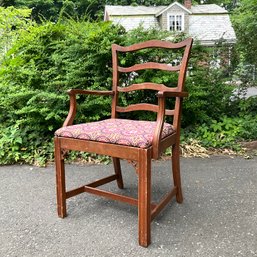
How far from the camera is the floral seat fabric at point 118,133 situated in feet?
4.46

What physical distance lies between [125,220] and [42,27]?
8.58 feet

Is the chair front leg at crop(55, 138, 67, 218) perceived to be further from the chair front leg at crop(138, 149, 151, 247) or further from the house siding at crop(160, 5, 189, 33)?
the house siding at crop(160, 5, 189, 33)

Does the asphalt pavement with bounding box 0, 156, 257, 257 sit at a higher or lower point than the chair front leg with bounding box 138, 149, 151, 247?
lower

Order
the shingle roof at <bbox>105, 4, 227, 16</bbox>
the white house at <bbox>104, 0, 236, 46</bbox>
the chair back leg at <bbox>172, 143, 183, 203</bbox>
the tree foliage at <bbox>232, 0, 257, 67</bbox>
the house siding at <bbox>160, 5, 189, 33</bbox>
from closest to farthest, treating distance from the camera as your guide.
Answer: the chair back leg at <bbox>172, 143, 183, 203</bbox>
the tree foliage at <bbox>232, 0, 257, 67</bbox>
the white house at <bbox>104, 0, 236, 46</bbox>
the house siding at <bbox>160, 5, 189, 33</bbox>
the shingle roof at <bbox>105, 4, 227, 16</bbox>

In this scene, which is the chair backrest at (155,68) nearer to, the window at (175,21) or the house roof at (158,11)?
the house roof at (158,11)

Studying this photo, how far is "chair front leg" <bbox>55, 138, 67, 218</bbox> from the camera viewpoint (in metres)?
1.64

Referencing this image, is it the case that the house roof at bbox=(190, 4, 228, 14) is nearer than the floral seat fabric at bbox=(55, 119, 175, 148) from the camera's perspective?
No

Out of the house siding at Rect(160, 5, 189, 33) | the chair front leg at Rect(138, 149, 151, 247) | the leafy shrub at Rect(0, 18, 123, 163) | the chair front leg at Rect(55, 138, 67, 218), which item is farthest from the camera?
the house siding at Rect(160, 5, 189, 33)

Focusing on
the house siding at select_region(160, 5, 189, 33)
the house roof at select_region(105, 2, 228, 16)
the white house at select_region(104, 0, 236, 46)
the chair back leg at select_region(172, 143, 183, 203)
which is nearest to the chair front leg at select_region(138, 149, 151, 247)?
the chair back leg at select_region(172, 143, 183, 203)

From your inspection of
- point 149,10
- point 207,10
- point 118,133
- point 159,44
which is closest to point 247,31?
point 159,44

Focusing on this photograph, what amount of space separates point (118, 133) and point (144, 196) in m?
0.36

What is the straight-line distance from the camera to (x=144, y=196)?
53.9 inches

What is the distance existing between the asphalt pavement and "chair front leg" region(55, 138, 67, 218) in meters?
0.06

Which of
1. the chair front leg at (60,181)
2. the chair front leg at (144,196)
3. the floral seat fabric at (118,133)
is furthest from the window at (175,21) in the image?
the chair front leg at (144,196)
